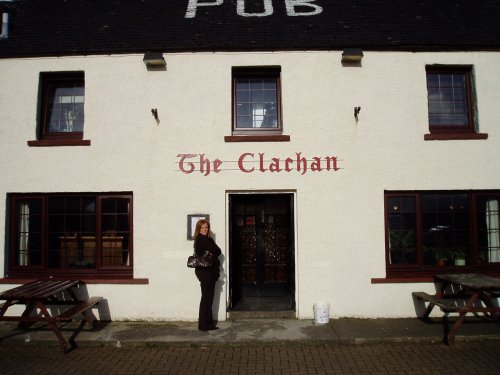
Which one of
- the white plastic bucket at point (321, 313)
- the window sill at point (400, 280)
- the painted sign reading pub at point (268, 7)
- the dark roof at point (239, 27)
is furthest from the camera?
the painted sign reading pub at point (268, 7)

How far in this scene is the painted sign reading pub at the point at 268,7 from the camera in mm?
8922

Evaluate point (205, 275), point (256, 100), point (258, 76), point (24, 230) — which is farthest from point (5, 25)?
point (205, 275)

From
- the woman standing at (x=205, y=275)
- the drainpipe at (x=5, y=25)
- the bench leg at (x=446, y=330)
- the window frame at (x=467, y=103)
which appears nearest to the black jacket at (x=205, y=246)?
the woman standing at (x=205, y=275)

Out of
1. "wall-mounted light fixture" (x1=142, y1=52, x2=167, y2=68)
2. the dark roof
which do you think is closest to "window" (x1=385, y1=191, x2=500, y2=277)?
the dark roof

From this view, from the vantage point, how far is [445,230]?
Result: 786 cm

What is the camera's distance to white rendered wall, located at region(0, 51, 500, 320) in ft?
24.9

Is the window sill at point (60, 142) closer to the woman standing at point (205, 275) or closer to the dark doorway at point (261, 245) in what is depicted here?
the woman standing at point (205, 275)

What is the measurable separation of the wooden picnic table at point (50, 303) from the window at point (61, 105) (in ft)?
10.2

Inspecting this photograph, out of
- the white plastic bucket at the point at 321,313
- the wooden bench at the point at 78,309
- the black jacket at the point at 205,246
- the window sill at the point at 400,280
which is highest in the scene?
the black jacket at the point at 205,246

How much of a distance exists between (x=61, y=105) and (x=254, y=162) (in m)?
4.40

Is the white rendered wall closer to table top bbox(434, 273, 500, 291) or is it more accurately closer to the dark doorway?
the dark doorway

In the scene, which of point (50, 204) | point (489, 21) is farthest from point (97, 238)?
point (489, 21)

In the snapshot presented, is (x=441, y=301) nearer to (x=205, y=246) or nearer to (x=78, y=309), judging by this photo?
(x=205, y=246)

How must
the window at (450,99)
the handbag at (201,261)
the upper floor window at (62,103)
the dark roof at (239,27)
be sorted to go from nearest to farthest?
the handbag at (201,261)
the dark roof at (239,27)
the window at (450,99)
the upper floor window at (62,103)
